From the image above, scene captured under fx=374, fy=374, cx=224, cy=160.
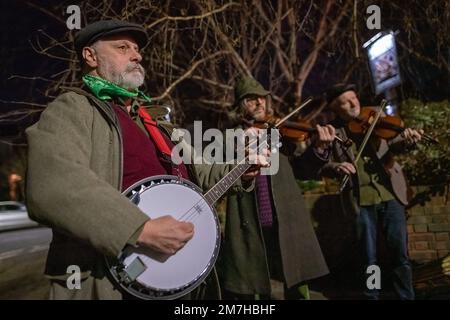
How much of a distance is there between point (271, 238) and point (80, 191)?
1.97m

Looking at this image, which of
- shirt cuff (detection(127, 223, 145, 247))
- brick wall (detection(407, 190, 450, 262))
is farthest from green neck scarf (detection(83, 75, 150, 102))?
brick wall (detection(407, 190, 450, 262))

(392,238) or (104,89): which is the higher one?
(104,89)

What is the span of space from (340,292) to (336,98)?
6.85 ft

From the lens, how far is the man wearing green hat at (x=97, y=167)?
1329 mm

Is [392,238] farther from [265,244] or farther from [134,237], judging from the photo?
[134,237]

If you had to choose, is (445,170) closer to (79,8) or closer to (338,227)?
(338,227)

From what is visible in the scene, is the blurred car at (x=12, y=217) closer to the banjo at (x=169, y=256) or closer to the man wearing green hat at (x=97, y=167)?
the man wearing green hat at (x=97, y=167)

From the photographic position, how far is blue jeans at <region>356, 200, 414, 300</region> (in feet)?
10.2

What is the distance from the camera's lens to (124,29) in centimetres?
185

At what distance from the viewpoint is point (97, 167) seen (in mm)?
1525

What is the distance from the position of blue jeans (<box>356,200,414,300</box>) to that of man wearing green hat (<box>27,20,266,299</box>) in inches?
81.3

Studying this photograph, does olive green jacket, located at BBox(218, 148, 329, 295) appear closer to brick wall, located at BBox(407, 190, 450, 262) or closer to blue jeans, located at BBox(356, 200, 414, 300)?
blue jeans, located at BBox(356, 200, 414, 300)

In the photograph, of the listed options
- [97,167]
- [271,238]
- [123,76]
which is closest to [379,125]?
[271,238]
